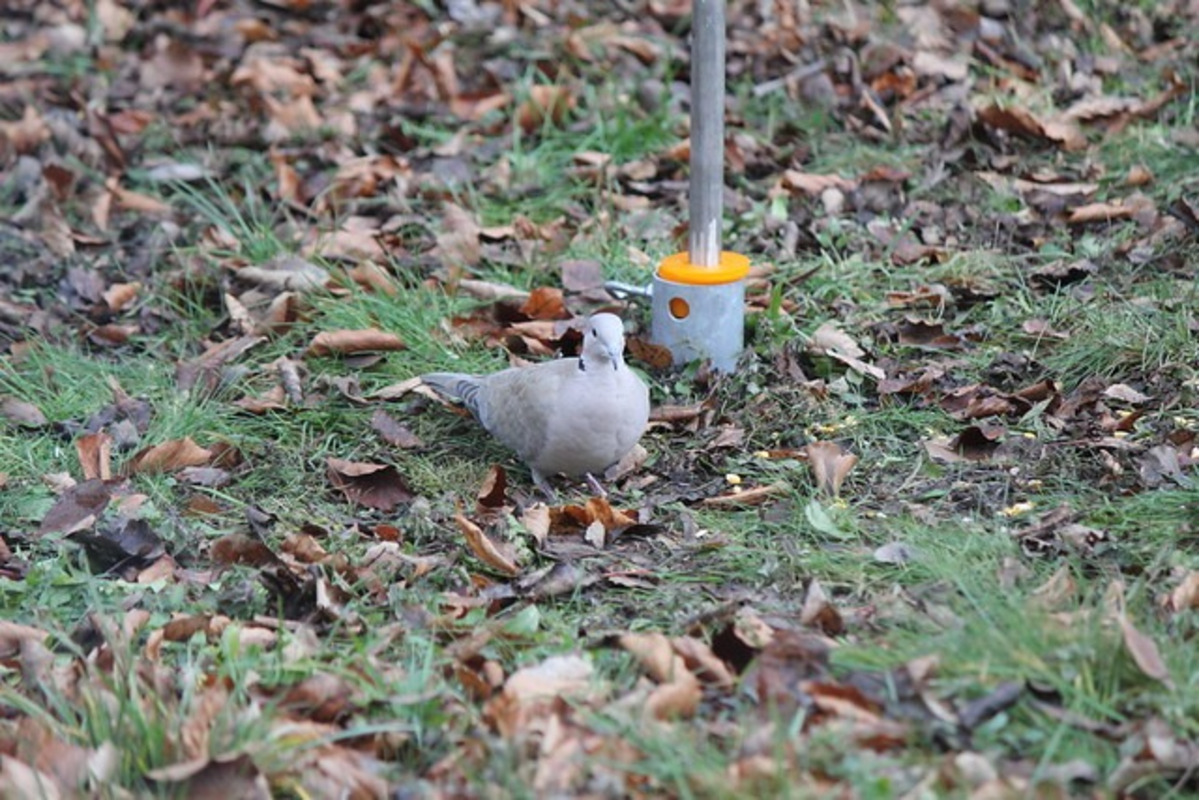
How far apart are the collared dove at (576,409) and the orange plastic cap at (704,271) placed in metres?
0.48

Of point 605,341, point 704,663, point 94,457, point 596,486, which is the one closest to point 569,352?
point 596,486

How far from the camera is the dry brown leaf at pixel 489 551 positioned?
3672 mm

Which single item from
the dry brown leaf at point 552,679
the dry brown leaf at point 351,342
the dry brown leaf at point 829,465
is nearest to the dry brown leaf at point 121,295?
the dry brown leaf at point 351,342

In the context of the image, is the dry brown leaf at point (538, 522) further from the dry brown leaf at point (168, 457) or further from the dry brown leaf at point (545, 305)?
the dry brown leaf at point (545, 305)

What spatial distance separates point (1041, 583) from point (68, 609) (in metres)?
1.93

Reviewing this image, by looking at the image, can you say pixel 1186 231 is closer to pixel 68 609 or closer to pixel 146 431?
pixel 146 431

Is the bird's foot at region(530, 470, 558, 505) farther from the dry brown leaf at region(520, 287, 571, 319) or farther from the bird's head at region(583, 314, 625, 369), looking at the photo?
the dry brown leaf at region(520, 287, 571, 319)

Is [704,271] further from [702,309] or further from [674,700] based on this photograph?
[674,700]

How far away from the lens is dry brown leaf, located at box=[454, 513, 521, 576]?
367 centimetres

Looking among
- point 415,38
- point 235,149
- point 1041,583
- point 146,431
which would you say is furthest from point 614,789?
point 415,38

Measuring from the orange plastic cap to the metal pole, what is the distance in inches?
1.0

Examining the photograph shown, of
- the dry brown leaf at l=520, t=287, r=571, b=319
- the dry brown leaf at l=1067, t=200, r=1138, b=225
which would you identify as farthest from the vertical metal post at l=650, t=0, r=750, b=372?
the dry brown leaf at l=1067, t=200, r=1138, b=225

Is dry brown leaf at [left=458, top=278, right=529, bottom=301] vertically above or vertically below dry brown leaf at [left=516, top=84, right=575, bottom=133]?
→ below

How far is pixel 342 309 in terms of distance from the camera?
4891 millimetres
